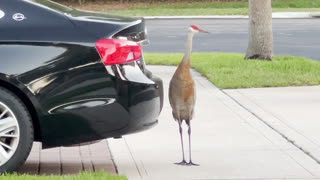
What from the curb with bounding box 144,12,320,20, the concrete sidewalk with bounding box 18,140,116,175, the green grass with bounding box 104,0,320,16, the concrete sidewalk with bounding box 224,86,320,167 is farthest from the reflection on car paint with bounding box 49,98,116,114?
the green grass with bounding box 104,0,320,16

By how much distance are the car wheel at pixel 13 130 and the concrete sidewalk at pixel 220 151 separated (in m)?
0.91

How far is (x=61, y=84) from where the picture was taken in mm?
7160

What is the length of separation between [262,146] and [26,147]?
8.06 feet

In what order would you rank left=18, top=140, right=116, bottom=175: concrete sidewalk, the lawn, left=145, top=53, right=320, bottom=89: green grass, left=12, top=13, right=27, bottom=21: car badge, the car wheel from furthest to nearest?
the lawn, left=145, top=53, right=320, bottom=89: green grass, left=18, top=140, right=116, bottom=175: concrete sidewalk, left=12, top=13, right=27, bottom=21: car badge, the car wheel

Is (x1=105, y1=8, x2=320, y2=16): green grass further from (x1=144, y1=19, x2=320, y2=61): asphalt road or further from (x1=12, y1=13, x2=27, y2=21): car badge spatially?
(x1=12, y1=13, x2=27, y2=21): car badge

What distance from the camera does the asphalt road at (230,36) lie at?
68.7 ft

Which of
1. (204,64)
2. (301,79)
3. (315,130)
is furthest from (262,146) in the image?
(204,64)

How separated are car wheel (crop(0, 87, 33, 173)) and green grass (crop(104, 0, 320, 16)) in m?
28.5

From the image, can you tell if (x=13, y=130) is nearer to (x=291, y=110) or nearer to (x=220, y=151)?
(x=220, y=151)

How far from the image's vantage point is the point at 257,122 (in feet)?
32.1

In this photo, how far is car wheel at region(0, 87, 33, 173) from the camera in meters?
7.11

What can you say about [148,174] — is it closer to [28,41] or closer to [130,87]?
[130,87]

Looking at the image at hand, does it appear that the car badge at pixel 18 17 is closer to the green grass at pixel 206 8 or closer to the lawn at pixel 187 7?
the green grass at pixel 206 8

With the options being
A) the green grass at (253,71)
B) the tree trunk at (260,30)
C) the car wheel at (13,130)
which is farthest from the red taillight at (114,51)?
the tree trunk at (260,30)
